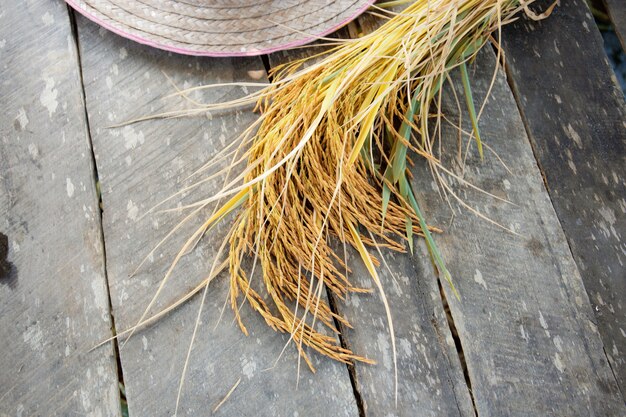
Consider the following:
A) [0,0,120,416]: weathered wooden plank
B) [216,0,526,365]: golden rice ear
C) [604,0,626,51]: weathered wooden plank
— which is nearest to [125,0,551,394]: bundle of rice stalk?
[216,0,526,365]: golden rice ear

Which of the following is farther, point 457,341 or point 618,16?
point 618,16

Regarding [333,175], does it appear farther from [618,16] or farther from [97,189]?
[618,16]

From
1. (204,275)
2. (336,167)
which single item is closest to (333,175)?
(336,167)

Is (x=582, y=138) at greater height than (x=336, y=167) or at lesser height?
lesser

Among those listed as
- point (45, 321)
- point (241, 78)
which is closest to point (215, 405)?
point (45, 321)

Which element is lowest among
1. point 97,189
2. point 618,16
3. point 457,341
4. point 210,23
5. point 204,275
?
point 457,341

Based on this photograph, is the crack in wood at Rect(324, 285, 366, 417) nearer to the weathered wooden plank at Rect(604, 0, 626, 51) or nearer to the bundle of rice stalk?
the bundle of rice stalk
